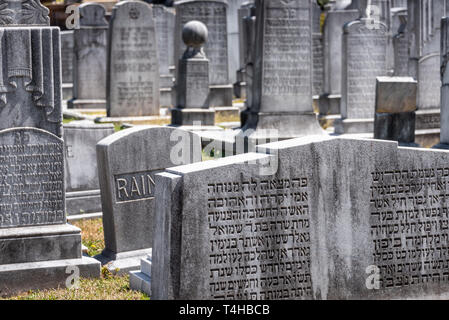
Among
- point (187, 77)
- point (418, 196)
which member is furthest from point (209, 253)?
point (187, 77)

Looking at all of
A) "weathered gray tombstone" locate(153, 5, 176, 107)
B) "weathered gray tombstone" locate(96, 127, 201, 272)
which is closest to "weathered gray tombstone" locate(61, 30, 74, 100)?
"weathered gray tombstone" locate(153, 5, 176, 107)

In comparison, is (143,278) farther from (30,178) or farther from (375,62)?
(375,62)

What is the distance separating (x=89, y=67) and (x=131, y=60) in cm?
362

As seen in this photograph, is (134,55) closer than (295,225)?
No

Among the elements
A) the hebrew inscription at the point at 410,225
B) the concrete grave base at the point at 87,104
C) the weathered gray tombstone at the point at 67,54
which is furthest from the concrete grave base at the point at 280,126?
the weathered gray tombstone at the point at 67,54

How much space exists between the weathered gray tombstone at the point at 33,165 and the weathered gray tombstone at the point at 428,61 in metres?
8.63

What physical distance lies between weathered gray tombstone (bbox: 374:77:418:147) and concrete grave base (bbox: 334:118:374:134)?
3.29m

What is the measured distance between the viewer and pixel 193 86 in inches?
658

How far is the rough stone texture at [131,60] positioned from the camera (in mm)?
17511

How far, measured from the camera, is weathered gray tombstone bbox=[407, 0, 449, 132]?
14.4 metres

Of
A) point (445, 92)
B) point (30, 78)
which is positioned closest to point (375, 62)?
point (445, 92)

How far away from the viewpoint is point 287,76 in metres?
13.2

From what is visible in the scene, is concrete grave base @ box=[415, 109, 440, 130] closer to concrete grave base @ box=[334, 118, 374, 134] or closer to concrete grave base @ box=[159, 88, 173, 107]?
concrete grave base @ box=[334, 118, 374, 134]
